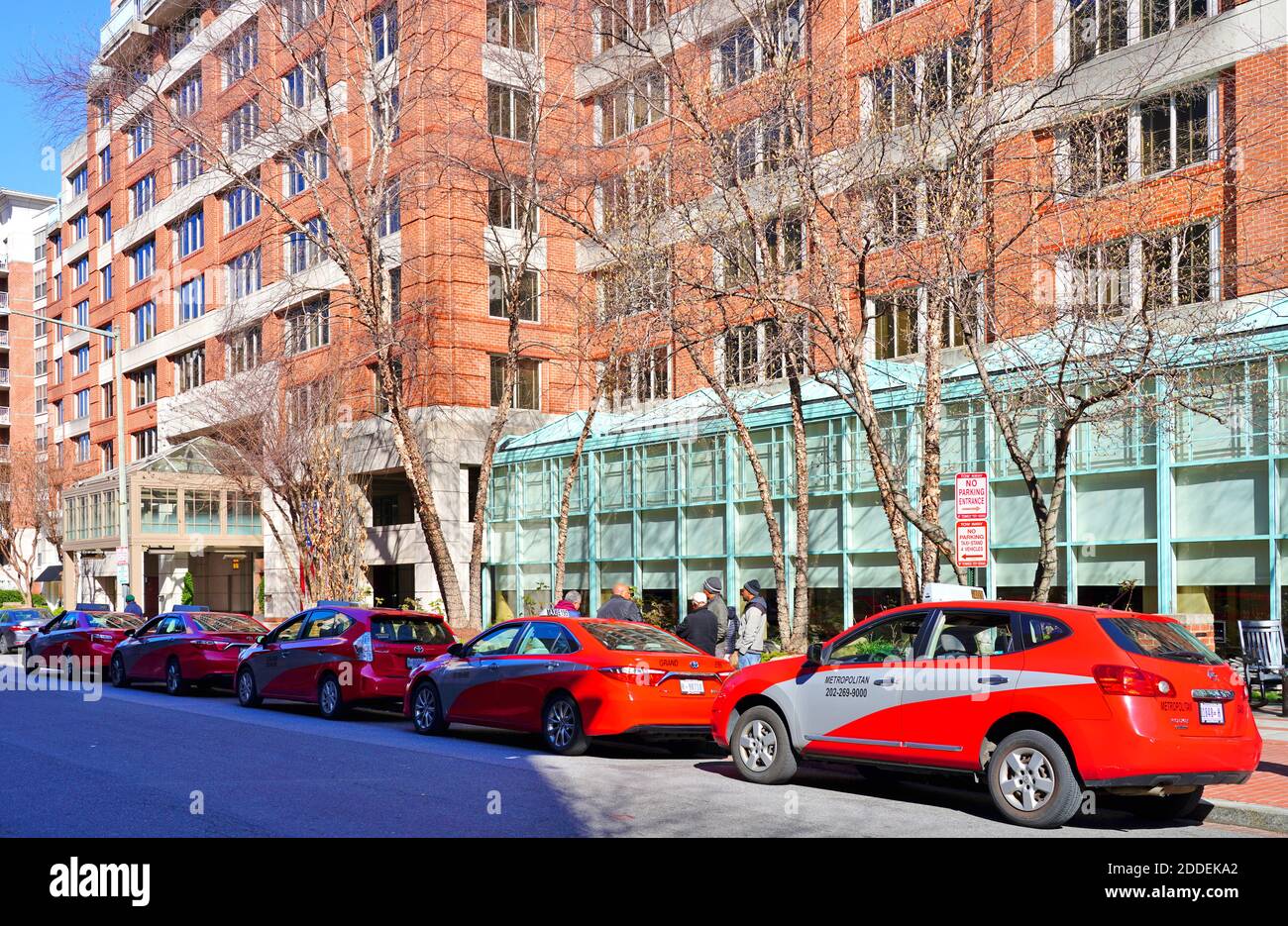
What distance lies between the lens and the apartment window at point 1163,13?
19.5 m

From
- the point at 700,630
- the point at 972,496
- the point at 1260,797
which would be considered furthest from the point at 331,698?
the point at 1260,797

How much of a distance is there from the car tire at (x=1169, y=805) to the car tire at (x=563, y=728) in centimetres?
535

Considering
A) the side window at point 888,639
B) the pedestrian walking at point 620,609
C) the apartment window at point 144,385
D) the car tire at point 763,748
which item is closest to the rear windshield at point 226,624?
the pedestrian walking at point 620,609

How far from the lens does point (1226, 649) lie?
1764 cm

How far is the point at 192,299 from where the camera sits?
45406 mm

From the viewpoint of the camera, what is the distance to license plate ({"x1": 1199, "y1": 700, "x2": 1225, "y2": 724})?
8789 millimetres

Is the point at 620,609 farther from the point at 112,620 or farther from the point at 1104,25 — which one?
the point at 112,620

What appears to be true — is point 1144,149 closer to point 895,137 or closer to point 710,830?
point 895,137

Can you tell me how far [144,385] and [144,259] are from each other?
5.10 meters

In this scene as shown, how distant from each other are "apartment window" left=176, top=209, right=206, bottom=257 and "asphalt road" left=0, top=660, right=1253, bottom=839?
32645 mm

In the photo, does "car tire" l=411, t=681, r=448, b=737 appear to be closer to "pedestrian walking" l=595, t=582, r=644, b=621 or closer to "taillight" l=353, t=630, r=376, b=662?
"taillight" l=353, t=630, r=376, b=662

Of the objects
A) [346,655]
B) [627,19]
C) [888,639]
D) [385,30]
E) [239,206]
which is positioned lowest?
[346,655]

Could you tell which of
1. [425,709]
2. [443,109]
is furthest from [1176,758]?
[443,109]
